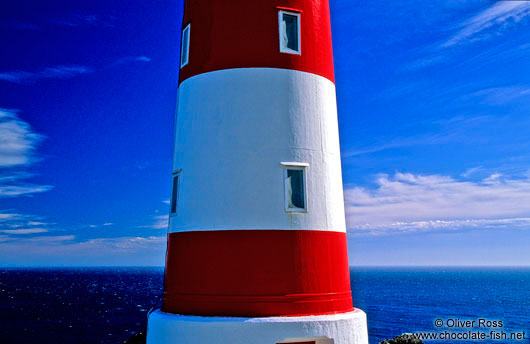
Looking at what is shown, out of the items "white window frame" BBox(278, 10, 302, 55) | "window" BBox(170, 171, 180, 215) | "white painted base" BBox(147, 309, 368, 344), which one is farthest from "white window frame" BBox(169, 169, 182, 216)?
"white window frame" BBox(278, 10, 302, 55)

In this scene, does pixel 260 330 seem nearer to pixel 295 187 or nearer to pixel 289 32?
pixel 295 187

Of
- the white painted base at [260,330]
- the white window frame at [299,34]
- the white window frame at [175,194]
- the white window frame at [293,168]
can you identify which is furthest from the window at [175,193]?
the white window frame at [299,34]

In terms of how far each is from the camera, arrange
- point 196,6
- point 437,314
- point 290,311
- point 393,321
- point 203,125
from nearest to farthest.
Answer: point 290,311 → point 203,125 → point 196,6 → point 393,321 → point 437,314

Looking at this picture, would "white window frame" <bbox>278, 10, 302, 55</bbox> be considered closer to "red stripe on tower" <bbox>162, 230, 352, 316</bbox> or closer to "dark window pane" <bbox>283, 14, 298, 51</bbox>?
"dark window pane" <bbox>283, 14, 298, 51</bbox>

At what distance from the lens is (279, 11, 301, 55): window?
8.69 meters

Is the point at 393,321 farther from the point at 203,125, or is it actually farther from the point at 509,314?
the point at 203,125

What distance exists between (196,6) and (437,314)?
5879cm

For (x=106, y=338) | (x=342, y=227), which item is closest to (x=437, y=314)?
(x=106, y=338)

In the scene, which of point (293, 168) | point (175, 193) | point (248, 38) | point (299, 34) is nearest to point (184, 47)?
point (248, 38)

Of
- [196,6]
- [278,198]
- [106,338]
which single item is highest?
[196,6]

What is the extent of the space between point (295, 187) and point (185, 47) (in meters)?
3.86

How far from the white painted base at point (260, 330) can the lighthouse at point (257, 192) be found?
0.02m

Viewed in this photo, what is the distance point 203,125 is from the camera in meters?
8.48

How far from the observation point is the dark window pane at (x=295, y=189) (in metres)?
8.08
